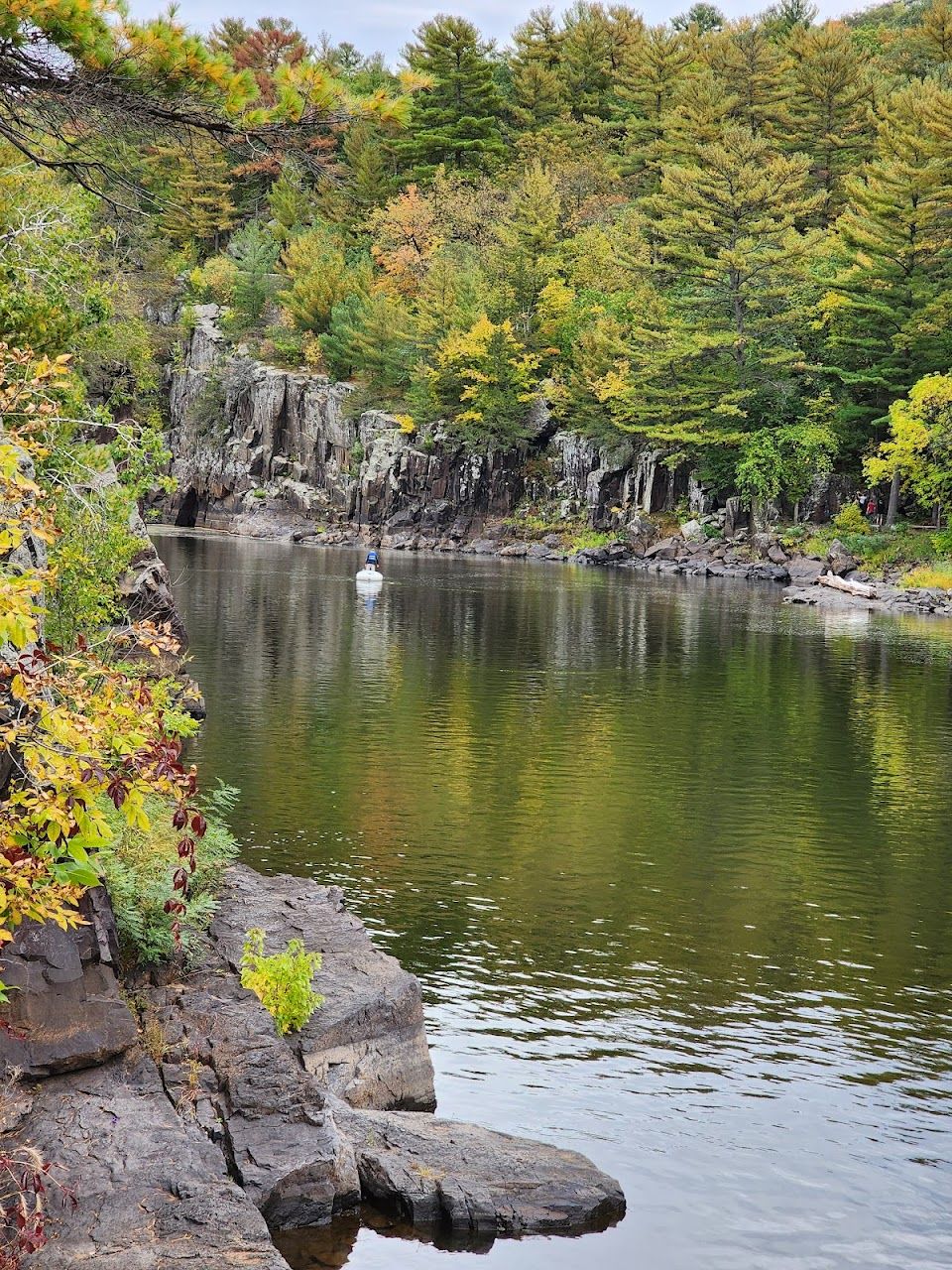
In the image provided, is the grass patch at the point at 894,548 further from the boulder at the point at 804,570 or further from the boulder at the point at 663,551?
the boulder at the point at 663,551

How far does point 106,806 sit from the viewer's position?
13.1 meters

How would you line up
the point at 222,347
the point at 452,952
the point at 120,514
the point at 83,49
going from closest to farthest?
1. the point at 83,49
2. the point at 452,952
3. the point at 120,514
4. the point at 222,347

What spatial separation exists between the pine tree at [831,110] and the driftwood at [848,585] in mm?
37674

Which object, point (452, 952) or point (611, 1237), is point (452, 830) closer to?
point (452, 952)

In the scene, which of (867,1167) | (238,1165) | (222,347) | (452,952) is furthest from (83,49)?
(222,347)

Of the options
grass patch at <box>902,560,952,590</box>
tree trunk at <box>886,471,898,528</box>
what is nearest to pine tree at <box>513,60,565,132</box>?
tree trunk at <box>886,471,898,528</box>

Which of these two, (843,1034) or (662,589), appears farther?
(662,589)

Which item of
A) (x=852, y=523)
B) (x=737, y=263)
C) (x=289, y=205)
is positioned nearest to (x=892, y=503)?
(x=852, y=523)

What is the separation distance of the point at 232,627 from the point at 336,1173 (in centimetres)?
3344

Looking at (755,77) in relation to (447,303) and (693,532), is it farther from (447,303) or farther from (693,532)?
(693,532)

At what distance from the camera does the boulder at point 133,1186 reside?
7703mm

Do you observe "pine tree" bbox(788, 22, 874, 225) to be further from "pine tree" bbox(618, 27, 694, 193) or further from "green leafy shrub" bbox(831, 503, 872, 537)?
"green leafy shrub" bbox(831, 503, 872, 537)

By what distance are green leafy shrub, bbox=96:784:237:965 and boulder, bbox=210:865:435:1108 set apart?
37 cm

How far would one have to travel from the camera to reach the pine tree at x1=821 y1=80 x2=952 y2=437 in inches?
2675
